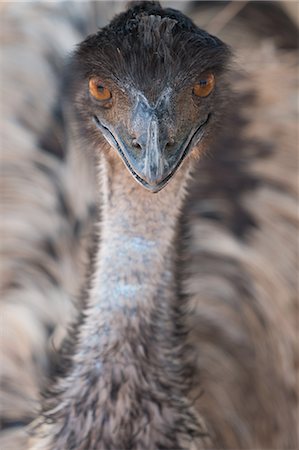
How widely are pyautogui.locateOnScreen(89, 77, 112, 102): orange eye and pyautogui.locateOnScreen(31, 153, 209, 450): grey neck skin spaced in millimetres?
117

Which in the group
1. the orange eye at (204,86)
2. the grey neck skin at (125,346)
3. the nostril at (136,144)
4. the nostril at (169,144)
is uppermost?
the orange eye at (204,86)

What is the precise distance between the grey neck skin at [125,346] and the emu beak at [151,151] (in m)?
0.12

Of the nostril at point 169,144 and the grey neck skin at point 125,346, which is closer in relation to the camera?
the nostril at point 169,144

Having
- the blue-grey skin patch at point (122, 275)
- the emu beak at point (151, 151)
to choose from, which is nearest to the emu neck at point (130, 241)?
the blue-grey skin patch at point (122, 275)

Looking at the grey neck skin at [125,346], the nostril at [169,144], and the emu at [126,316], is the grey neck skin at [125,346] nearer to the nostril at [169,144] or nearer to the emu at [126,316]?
the emu at [126,316]

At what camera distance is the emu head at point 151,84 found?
1.77 metres

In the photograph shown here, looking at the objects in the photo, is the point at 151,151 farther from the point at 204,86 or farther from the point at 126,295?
the point at 126,295

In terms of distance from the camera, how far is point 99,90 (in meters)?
1.90

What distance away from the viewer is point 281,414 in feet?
8.87

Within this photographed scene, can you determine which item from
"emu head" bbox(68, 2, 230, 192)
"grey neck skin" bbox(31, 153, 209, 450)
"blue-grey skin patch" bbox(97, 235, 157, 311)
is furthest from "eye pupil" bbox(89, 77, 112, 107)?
"blue-grey skin patch" bbox(97, 235, 157, 311)

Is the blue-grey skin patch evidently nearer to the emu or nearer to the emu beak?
the emu

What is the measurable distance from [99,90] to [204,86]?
18 cm

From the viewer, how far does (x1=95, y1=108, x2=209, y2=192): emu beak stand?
5.68 ft

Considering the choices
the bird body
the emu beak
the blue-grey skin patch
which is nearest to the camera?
the emu beak
